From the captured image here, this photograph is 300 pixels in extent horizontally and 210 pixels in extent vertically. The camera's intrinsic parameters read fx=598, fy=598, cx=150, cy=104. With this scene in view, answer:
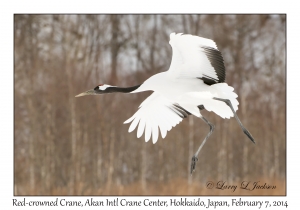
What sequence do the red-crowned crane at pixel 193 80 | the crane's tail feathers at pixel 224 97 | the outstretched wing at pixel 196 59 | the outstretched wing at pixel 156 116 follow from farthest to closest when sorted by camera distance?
the outstretched wing at pixel 156 116 < the crane's tail feathers at pixel 224 97 < the red-crowned crane at pixel 193 80 < the outstretched wing at pixel 196 59

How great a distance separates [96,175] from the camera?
18109 mm

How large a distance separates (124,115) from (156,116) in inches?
328

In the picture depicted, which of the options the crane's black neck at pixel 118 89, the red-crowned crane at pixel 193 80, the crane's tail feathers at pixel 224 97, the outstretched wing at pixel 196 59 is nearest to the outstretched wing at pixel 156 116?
the red-crowned crane at pixel 193 80

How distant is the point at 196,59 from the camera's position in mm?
8984

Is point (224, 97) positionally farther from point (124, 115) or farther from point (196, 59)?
point (124, 115)

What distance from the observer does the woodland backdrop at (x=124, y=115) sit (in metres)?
17.9

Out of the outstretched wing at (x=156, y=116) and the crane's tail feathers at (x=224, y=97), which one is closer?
the crane's tail feathers at (x=224, y=97)

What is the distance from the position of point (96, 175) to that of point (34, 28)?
6.26m

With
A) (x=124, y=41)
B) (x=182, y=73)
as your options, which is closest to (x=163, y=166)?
(x=124, y=41)

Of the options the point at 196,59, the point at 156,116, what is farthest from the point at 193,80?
the point at 156,116

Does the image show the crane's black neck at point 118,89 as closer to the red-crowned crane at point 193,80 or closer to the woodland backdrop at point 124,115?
the red-crowned crane at point 193,80

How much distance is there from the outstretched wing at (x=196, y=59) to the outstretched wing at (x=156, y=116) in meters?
1.32

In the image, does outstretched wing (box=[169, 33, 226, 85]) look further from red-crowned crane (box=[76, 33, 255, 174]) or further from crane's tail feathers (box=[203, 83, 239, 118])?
crane's tail feathers (box=[203, 83, 239, 118])

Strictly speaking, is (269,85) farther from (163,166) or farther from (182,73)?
(182,73)
